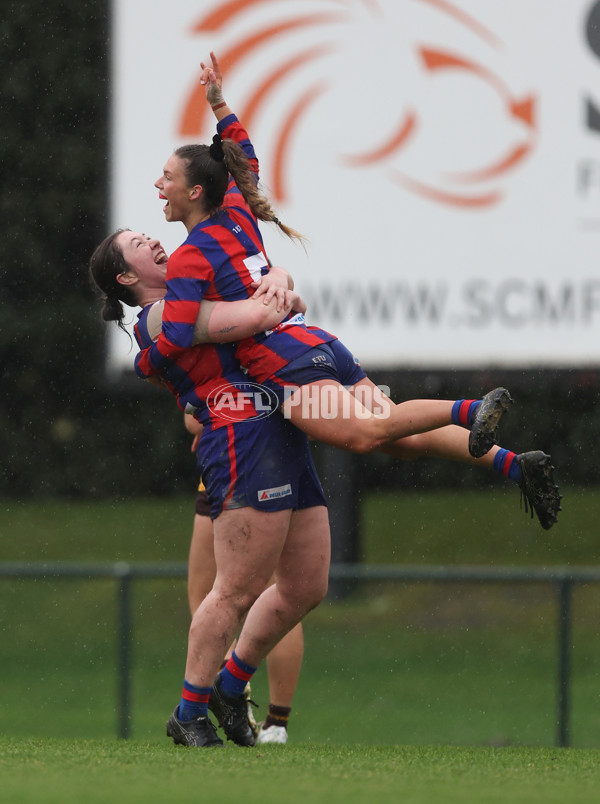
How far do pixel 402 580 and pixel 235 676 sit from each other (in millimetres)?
1520

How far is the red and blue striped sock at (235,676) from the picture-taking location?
4922 mm

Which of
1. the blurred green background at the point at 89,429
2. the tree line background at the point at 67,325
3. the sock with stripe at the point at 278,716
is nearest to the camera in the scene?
the sock with stripe at the point at 278,716

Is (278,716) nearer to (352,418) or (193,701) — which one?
(193,701)

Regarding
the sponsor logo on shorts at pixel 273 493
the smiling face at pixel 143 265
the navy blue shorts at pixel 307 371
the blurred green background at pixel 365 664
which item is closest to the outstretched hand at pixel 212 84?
the smiling face at pixel 143 265

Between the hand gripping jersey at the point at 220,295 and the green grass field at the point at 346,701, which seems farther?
the hand gripping jersey at the point at 220,295

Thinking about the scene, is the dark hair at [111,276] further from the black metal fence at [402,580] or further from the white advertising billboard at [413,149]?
the white advertising billboard at [413,149]

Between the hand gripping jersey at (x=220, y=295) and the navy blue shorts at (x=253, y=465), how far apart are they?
163 mm

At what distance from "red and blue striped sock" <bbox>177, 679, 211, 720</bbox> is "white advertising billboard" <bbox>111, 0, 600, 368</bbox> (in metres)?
3.68

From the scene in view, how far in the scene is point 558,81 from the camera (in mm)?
8273

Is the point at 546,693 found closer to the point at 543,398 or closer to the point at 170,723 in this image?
the point at 170,723

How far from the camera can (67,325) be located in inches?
501

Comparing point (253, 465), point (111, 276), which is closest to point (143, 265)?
point (111, 276)

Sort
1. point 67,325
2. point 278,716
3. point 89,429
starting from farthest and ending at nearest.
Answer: point 89,429 → point 67,325 → point 278,716

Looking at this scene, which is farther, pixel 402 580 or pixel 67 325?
pixel 67 325
